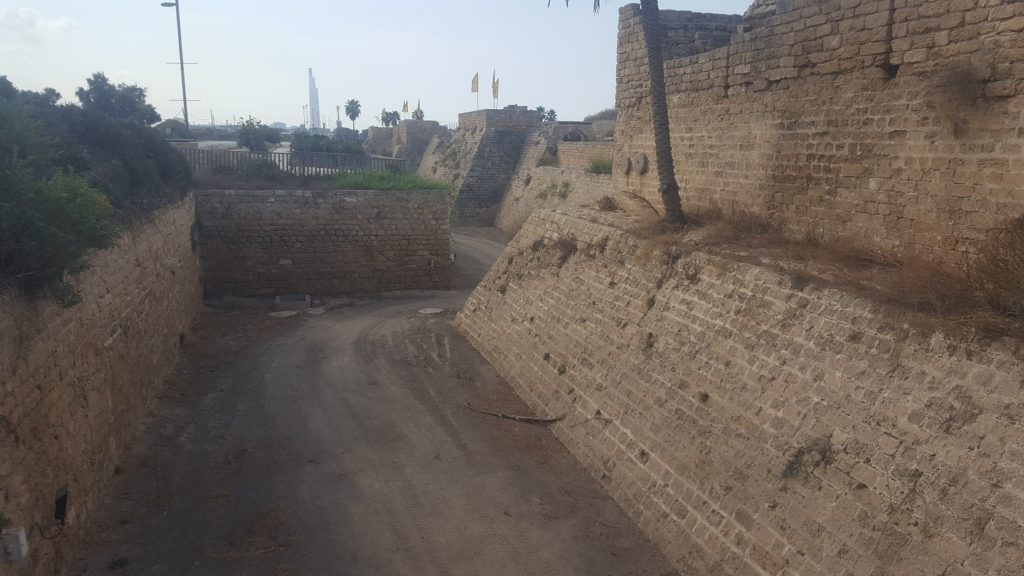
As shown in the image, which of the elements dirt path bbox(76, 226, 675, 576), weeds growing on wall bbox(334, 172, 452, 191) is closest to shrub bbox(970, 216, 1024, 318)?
dirt path bbox(76, 226, 675, 576)

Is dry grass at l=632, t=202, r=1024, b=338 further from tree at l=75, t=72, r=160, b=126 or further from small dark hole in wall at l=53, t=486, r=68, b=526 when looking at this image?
tree at l=75, t=72, r=160, b=126

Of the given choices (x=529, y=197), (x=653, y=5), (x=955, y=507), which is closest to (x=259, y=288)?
(x=653, y=5)

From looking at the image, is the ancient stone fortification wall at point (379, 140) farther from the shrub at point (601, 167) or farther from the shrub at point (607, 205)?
the shrub at point (607, 205)

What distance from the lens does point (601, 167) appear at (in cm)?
2573

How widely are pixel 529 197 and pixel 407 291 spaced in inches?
474

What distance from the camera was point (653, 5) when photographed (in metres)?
11.3

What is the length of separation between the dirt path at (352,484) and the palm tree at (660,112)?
423 cm

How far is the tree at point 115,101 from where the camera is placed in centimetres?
2919

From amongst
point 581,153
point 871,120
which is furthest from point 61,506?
point 581,153

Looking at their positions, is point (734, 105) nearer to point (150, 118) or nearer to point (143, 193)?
point (143, 193)

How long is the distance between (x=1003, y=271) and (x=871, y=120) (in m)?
3.15

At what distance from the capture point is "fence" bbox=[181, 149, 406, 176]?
863 inches

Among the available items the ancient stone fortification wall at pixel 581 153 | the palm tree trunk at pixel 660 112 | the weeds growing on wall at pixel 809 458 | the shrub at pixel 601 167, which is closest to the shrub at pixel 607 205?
the palm tree trunk at pixel 660 112

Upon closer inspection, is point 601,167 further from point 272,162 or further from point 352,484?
point 352,484
